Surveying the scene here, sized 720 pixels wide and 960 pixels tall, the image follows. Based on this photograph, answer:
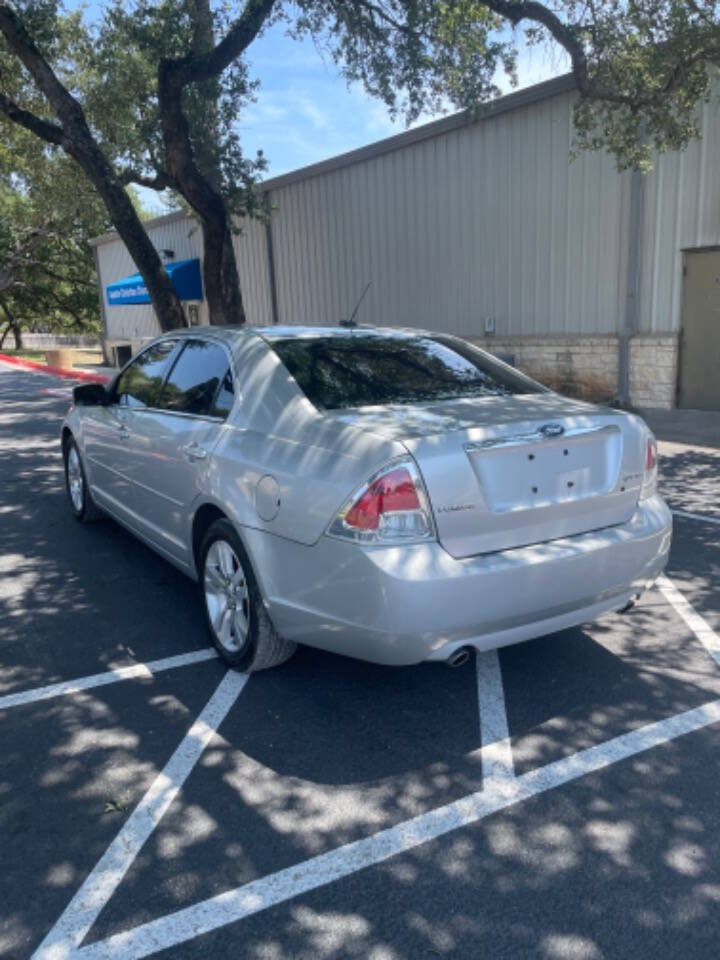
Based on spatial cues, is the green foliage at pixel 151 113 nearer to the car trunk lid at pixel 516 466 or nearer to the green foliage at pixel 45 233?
the green foliage at pixel 45 233

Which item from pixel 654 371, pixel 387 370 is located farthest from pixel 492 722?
pixel 654 371

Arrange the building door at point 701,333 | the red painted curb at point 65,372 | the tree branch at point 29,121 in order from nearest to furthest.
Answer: the building door at point 701,333
the tree branch at point 29,121
the red painted curb at point 65,372

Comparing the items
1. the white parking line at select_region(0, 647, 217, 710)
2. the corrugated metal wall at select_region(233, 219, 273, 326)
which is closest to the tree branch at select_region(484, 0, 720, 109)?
the white parking line at select_region(0, 647, 217, 710)

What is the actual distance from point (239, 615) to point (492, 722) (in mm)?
1294

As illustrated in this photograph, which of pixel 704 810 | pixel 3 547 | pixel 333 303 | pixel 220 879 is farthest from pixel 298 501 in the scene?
pixel 333 303

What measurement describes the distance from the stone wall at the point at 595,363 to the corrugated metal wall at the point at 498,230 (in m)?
0.21

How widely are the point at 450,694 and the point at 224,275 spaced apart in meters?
10.9

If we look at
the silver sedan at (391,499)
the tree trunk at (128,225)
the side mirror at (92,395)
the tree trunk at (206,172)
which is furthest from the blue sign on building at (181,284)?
the silver sedan at (391,499)

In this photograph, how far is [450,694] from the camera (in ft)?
11.6

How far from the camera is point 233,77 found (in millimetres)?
13961

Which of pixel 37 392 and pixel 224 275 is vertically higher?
pixel 224 275

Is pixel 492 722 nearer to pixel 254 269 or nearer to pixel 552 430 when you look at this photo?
pixel 552 430

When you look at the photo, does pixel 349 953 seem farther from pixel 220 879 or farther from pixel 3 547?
pixel 3 547

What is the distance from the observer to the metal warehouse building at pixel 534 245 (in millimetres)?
11438
